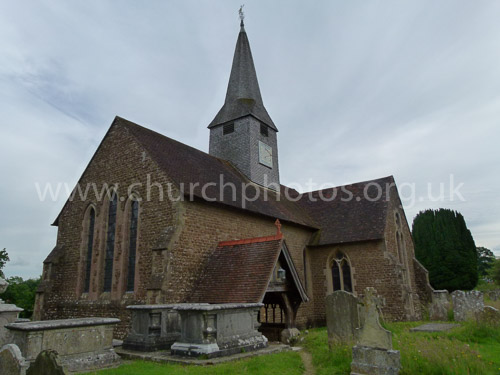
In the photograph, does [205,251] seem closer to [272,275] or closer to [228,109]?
[272,275]

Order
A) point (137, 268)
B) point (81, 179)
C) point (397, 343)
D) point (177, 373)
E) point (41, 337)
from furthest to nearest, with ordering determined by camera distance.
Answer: point (81, 179) → point (137, 268) → point (397, 343) → point (41, 337) → point (177, 373)

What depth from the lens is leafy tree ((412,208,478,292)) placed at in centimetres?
3362

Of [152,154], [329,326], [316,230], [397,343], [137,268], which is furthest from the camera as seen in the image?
[316,230]

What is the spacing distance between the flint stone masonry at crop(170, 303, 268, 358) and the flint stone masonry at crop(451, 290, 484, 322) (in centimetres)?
1077

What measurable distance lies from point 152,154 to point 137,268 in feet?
14.9

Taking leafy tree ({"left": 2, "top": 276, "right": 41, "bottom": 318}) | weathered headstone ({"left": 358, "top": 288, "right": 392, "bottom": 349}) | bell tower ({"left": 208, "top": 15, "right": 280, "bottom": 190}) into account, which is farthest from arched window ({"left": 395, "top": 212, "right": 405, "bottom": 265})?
leafy tree ({"left": 2, "top": 276, "right": 41, "bottom": 318})

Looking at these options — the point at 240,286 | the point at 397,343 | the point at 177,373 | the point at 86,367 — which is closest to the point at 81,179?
the point at 240,286

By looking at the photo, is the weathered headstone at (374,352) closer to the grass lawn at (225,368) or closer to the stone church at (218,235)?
the grass lawn at (225,368)

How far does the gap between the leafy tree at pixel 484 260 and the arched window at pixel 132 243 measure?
199ft

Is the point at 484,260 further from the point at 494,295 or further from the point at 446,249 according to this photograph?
the point at 494,295

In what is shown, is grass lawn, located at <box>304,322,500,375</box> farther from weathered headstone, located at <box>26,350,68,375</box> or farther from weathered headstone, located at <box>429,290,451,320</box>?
weathered headstone, located at <box>429,290,451,320</box>

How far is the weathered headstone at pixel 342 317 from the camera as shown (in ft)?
33.6

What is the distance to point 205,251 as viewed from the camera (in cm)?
1405

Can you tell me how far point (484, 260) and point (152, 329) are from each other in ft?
235
